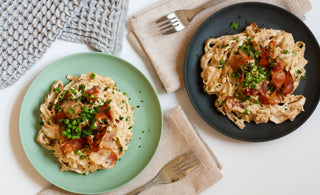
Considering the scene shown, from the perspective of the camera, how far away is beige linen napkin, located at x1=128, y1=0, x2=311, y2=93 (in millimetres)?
3537

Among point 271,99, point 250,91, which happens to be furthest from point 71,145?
point 271,99

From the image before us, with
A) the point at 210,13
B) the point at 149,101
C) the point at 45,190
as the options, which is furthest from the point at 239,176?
the point at 45,190

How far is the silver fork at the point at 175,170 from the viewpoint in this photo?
3.43 m

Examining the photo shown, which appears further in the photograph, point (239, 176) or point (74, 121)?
point (239, 176)

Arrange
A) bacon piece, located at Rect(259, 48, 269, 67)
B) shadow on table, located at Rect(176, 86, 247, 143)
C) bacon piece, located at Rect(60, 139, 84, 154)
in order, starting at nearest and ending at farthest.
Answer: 1. bacon piece, located at Rect(60, 139, 84, 154)
2. bacon piece, located at Rect(259, 48, 269, 67)
3. shadow on table, located at Rect(176, 86, 247, 143)

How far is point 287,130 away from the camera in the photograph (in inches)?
138

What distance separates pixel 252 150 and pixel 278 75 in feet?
3.28

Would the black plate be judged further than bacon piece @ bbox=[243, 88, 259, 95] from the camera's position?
Yes

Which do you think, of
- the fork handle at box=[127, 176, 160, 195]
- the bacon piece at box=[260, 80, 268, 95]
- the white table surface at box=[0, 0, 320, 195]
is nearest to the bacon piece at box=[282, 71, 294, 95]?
the bacon piece at box=[260, 80, 268, 95]

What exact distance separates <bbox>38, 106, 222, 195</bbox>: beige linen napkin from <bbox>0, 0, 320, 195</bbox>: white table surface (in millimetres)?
203

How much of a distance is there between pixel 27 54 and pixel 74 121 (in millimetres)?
1048

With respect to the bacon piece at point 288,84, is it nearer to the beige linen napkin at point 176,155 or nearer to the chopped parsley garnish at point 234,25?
the chopped parsley garnish at point 234,25

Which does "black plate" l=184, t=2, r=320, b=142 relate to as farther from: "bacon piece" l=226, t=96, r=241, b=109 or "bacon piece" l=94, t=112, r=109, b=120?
"bacon piece" l=94, t=112, r=109, b=120

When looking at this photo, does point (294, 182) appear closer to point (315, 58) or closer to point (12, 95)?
point (315, 58)
